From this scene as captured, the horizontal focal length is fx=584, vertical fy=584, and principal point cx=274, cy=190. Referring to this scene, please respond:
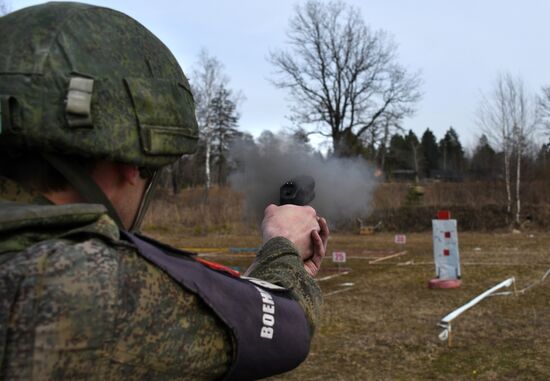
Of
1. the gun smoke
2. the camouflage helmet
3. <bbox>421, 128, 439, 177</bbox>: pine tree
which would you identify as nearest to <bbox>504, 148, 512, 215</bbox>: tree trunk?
the gun smoke

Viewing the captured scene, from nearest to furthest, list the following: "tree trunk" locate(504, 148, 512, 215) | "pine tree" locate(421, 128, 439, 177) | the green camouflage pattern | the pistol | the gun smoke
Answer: the green camouflage pattern, the pistol, the gun smoke, "tree trunk" locate(504, 148, 512, 215), "pine tree" locate(421, 128, 439, 177)

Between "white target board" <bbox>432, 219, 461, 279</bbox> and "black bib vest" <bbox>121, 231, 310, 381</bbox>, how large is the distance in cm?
941

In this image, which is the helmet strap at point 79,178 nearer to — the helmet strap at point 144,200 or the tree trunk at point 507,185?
the helmet strap at point 144,200

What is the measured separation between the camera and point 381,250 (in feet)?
59.8

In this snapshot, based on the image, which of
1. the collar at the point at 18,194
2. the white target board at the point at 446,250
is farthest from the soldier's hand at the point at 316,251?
the white target board at the point at 446,250

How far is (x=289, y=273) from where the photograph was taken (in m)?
1.36

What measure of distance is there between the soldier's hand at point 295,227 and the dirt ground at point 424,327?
4.00 m

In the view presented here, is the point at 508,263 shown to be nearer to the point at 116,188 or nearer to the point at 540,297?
the point at 540,297

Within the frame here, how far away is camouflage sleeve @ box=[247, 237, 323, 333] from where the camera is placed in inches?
51.4

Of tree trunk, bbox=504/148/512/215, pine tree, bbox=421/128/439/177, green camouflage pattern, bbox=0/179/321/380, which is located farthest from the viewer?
pine tree, bbox=421/128/439/177

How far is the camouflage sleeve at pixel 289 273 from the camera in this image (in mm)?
1306

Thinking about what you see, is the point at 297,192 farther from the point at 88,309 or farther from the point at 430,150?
the point at 430,150

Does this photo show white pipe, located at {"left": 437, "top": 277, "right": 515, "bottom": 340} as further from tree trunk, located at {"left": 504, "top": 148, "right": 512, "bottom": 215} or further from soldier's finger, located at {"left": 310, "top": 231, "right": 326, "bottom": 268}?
tree trunk, located at {"left": 504, "top": 148, "right": 512, "bottom": 215}

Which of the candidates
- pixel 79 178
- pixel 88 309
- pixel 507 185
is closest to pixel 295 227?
pixel 79 178
